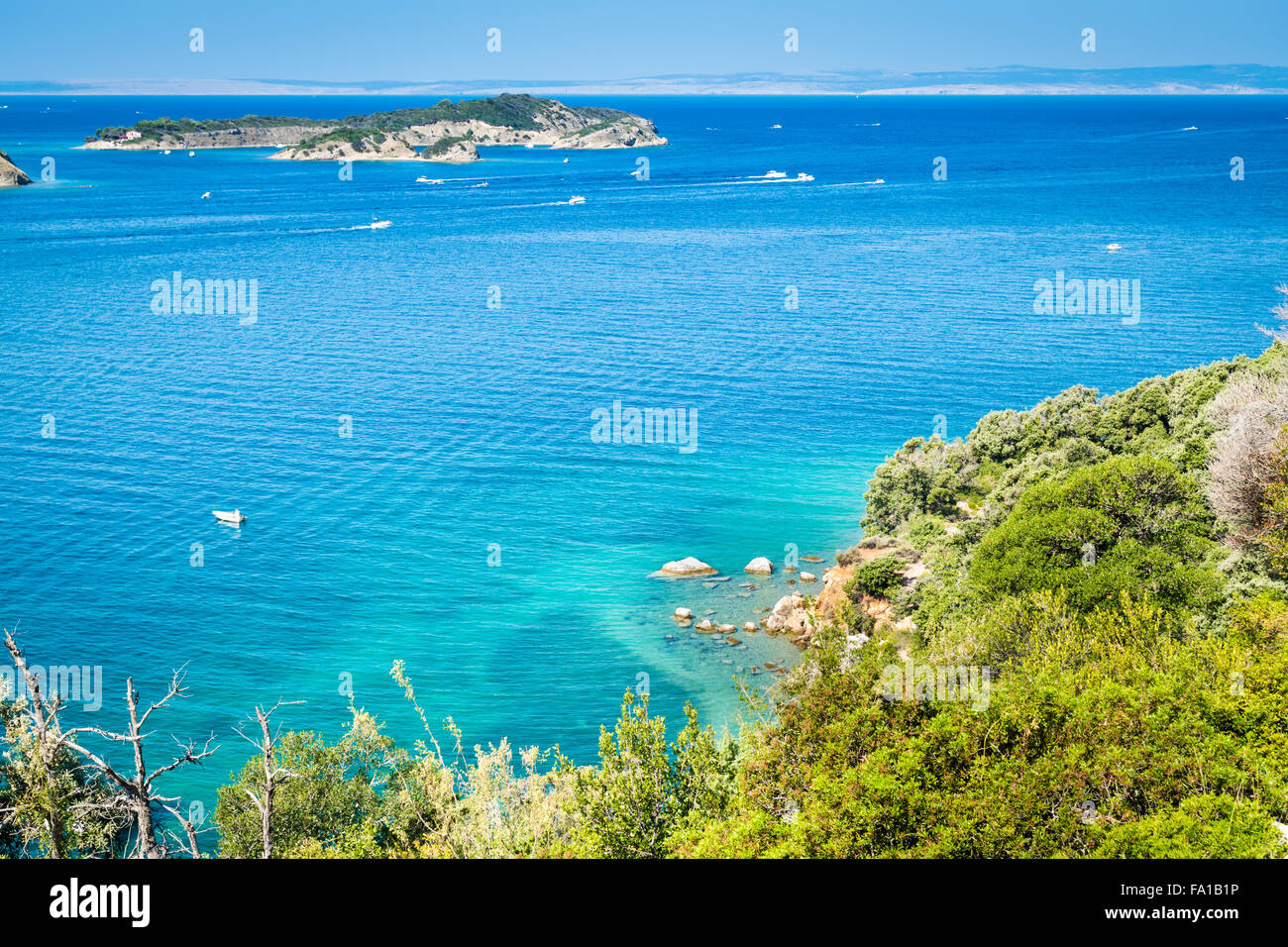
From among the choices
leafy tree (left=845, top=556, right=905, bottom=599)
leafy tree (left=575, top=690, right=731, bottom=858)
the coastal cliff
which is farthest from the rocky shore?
the coastal cliff

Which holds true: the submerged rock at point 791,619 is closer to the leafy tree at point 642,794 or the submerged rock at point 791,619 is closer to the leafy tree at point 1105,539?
the leafy tree at point 1105,539

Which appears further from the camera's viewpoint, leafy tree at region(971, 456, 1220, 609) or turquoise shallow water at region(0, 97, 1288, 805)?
turquoise shallow water at region(0, 97, 1288, 805)

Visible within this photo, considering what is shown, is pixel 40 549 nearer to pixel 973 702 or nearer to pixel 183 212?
pixel 973 702

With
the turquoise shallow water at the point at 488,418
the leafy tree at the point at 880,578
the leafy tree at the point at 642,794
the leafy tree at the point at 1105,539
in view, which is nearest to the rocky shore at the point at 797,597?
the leafy tree at the point at 880,578

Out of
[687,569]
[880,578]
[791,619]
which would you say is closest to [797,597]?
[791,619]

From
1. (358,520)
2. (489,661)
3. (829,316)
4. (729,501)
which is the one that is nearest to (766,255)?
(829,316)

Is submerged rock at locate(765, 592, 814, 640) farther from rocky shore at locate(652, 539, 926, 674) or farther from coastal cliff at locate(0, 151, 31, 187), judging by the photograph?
coastal cliff at locate(0, 151, 31, 187)
